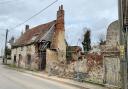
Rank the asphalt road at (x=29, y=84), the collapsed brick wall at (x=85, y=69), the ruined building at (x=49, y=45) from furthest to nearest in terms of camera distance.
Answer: the ruined building at (x=49, y=45) → the collapsed brick wall at (x=85, y=69) → the asphalt road at (x=29, y=84)

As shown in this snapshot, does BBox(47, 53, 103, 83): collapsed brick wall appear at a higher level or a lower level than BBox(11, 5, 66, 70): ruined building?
lower

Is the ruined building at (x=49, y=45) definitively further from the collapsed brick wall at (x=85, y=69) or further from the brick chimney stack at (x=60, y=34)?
the collapsed brick wall at (x=85, y=69)

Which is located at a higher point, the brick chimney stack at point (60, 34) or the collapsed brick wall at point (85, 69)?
the brick chimney stack at point (60, 34)

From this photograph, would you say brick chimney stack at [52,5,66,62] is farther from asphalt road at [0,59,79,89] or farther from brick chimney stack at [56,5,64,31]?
asphalt road at [0,59,79,89]

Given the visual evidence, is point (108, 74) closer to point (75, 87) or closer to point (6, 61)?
point (75, 87)

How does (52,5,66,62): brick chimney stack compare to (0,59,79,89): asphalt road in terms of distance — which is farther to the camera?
Result: (52,5,66,62): brick chimney stack

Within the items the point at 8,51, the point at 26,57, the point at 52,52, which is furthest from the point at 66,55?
the point at 8,51

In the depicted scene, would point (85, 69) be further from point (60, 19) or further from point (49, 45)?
point (49, 45)

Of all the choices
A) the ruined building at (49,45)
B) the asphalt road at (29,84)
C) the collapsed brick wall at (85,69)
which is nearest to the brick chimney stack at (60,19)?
the ruined building at (49,45)

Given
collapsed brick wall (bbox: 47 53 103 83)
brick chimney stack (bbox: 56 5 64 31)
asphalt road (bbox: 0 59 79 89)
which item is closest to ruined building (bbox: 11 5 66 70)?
brick chimney stack (bbox: 56 5 64 31)

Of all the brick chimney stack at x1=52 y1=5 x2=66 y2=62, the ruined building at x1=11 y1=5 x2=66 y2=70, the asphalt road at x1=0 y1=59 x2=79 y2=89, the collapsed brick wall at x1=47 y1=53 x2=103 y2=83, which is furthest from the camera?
the brick chimney stack at x1=52 y1=5 x2=66 y2=62

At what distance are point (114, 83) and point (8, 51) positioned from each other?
61.1 metres

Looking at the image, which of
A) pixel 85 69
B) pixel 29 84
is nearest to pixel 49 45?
pixel 85 69

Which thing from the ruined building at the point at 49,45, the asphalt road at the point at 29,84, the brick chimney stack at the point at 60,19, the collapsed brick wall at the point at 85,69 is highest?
the brick chimney stack at the point at 60,19
